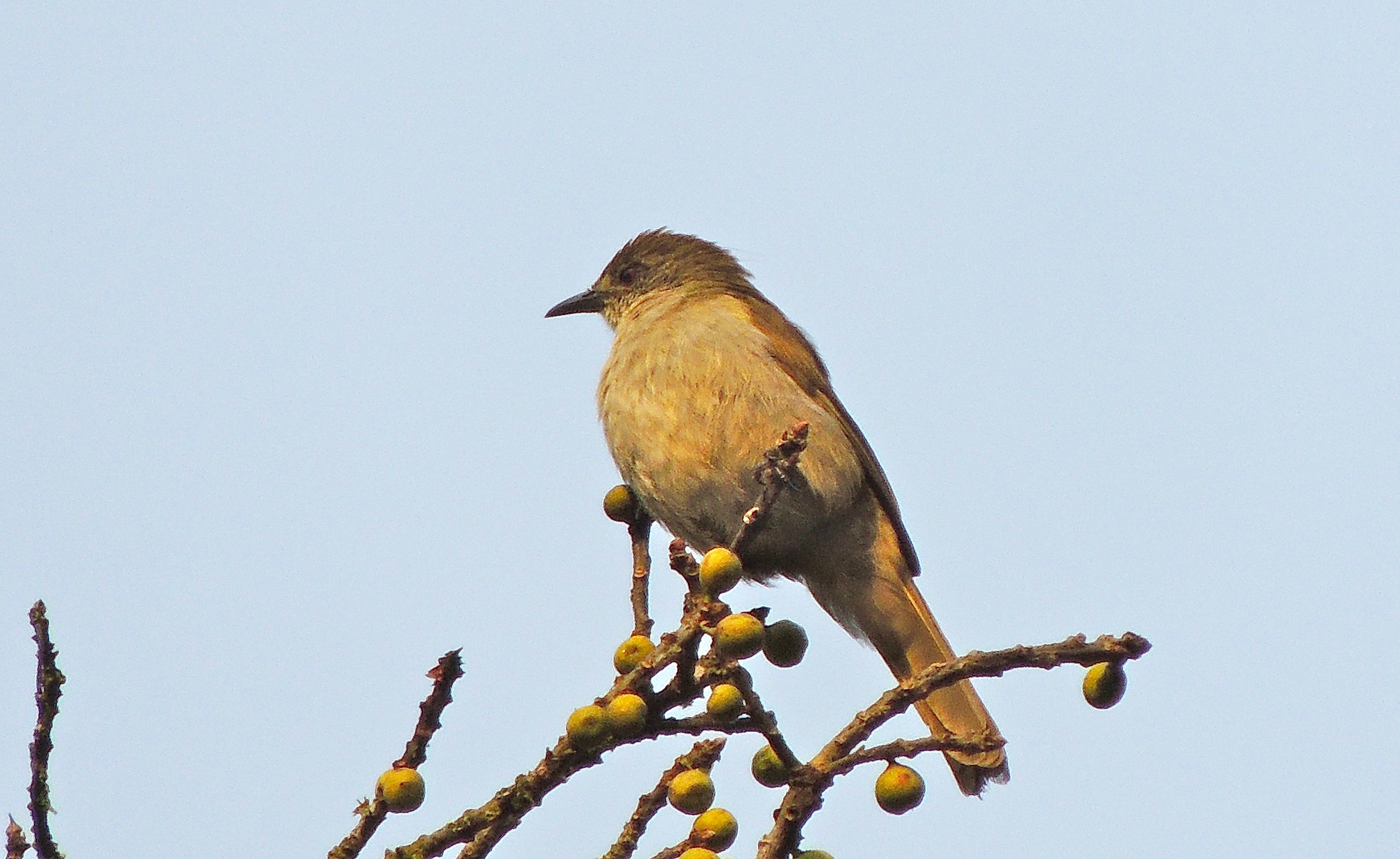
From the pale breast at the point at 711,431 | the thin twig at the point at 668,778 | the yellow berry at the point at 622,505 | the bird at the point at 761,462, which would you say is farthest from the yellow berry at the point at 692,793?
the pale breast at the point at 711,431

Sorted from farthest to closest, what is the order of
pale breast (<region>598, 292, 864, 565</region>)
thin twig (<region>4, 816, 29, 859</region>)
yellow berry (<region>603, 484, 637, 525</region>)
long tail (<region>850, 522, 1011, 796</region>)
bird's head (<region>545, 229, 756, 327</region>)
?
1. bird's head (<region>545, 229, 756, 327</region>)
2. long tail (<region>850, 522, 1011, 796</region>)
3. pale breast (<region>598, 292, 864, 565</region>)
4. yellow berry (<region>603, 484, 637, 525</region>)
5. thin twig (<region>4, 816, 29, 859</region>)

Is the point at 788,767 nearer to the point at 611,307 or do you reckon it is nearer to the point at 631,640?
the point at 631,640

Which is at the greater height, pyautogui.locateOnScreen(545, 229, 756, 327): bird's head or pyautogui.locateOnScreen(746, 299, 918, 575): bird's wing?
pyautogui.locateOnScreen(545, 229, 756, 327): bird's head

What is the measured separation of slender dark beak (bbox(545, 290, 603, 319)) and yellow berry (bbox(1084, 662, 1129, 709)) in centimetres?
534

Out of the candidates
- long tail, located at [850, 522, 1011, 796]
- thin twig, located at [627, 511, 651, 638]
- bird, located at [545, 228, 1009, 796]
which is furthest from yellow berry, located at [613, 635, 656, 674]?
long tail, located at [850, 522, 1011, 796]

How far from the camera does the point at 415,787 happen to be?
10.5 ft

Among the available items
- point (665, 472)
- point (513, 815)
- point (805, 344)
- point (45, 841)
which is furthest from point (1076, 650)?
point (805, 344)

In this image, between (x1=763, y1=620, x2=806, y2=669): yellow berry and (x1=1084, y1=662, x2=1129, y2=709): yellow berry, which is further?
(x1=763, y1=620, x2=806, y2=669): yellow berry

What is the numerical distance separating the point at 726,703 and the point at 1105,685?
838 mm

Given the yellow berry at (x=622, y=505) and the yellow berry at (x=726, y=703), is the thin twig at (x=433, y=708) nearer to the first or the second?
the yellow berry at (x=726, y=703)

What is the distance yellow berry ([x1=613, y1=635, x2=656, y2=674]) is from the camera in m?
3.50

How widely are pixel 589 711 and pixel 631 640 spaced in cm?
38

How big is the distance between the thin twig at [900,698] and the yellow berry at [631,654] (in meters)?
0.50

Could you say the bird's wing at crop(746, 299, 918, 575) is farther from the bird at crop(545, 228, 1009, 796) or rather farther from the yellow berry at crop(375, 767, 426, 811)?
the yellow berry at crop(375, 767, 426, 811)
